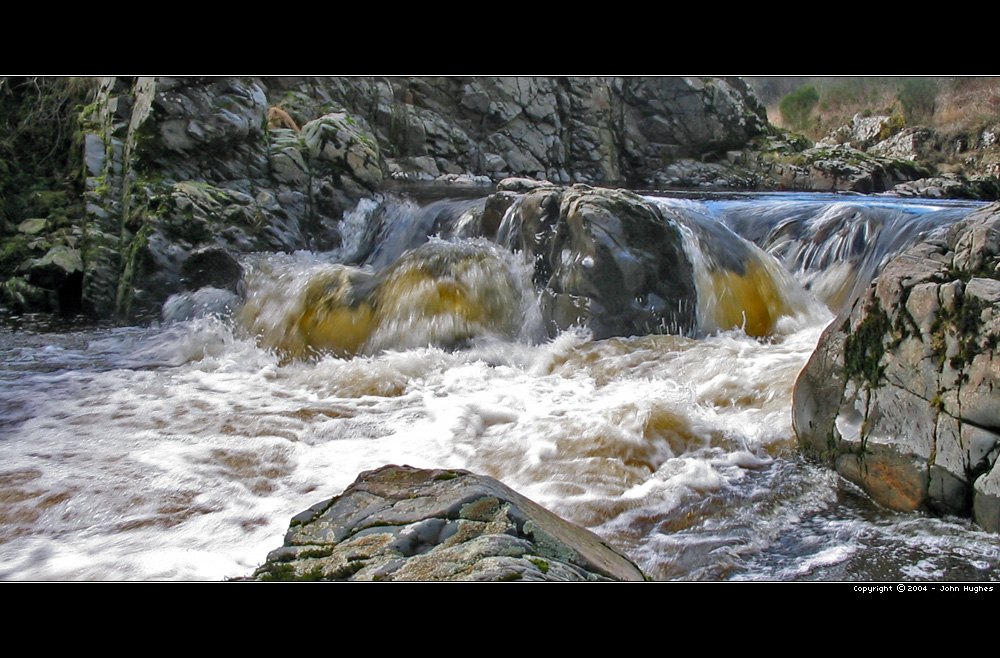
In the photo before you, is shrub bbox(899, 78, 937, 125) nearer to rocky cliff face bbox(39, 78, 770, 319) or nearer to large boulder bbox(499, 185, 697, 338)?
rocky cliff face bbox(39, 78, 770, 319)

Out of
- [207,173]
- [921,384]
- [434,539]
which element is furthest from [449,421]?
[207,173]

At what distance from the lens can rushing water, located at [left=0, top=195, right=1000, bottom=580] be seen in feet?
7.38

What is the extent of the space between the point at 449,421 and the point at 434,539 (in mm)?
2014

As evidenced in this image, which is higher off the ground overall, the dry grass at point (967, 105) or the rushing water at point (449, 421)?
the dry grass at point (967, 105)

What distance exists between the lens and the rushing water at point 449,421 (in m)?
2.25

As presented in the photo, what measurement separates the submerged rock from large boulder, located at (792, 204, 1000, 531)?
1262mm

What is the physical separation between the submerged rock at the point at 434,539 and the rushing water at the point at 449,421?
55 centimetres

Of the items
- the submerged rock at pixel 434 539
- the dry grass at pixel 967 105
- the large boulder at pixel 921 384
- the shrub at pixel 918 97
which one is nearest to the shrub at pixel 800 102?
the shrub at pixel 918 97

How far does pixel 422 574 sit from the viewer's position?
1357 millimetres

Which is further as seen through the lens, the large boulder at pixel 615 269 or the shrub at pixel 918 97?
the large boulder at pixel 615 269

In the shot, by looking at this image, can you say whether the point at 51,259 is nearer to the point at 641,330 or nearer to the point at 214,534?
the point at 214,534

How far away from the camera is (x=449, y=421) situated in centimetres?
357

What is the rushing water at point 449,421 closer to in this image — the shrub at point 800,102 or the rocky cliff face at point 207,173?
the rocky cliff face at point 207,173

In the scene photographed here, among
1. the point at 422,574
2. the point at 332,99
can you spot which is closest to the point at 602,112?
the point at 332,99
